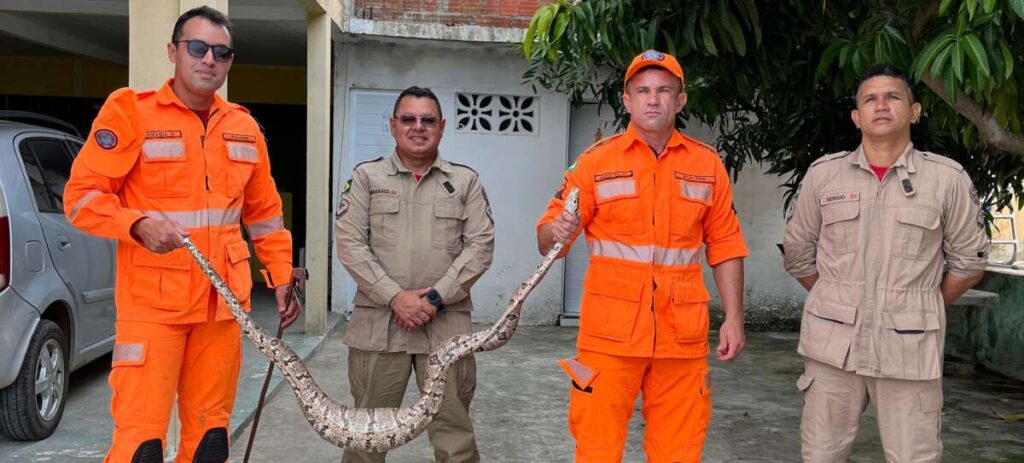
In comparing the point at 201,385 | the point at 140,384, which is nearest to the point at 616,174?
the point at 201,385

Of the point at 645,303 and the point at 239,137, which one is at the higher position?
the point at 239,137

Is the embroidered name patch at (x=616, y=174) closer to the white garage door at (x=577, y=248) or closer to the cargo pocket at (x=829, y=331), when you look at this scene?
the cargo pocket at (x=829, y=331)

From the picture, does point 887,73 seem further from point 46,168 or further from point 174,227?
point 46,168

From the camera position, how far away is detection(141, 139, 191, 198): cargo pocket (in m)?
2.73

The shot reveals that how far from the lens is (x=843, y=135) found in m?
5.68

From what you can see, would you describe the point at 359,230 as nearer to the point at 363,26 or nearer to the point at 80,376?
the point at 80,376

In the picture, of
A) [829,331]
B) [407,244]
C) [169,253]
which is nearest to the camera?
[169,253]

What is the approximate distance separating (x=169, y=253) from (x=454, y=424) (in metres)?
1.28

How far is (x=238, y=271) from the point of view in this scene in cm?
288

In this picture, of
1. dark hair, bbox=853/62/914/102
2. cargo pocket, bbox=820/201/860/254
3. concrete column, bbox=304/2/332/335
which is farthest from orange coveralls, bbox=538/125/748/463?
concrete column, bbox=304/2/332/335

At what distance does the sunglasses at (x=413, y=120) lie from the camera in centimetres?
329

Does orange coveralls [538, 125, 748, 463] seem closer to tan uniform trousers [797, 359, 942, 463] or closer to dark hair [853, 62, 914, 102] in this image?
tan uniform trousers [797, 359, 942, 463]

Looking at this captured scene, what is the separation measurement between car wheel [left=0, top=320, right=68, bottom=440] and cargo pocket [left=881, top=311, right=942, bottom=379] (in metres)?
3.99

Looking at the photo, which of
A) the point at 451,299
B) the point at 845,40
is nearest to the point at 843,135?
the point at 845,40
